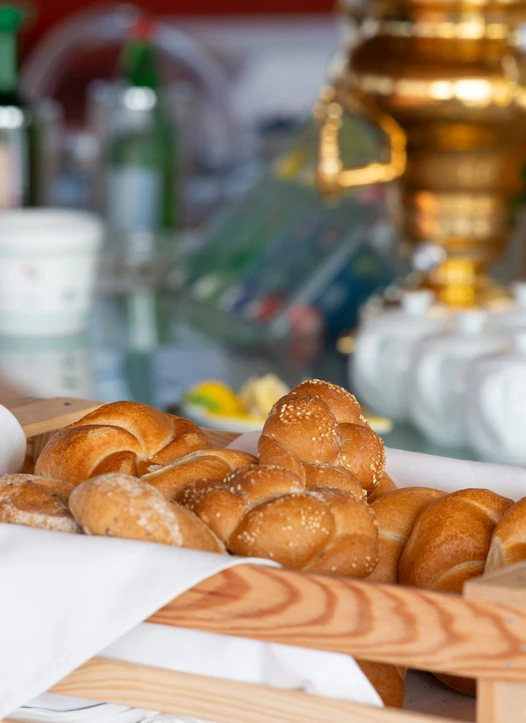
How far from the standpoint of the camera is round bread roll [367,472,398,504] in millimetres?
786

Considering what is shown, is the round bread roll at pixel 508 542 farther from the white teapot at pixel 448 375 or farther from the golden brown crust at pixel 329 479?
the white teapot at pixel 448 375

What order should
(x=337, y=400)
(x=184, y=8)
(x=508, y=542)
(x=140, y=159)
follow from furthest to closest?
(x=184, y=8)
(x=140, y=159)
(x=337, y=400)
(x=508, y=542)

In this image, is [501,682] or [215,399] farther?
[215,399]

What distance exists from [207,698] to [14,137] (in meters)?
1.61

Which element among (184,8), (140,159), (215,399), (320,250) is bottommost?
(215,399)

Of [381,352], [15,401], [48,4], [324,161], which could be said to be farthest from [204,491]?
[48,4]

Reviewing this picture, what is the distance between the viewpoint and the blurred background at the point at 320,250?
4.70ft

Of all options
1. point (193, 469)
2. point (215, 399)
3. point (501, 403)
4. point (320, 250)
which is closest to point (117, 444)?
point (193, 469)

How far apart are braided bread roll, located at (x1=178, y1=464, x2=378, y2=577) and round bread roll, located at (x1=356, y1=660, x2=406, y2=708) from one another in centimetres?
5

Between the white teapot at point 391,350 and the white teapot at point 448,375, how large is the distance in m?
0.06

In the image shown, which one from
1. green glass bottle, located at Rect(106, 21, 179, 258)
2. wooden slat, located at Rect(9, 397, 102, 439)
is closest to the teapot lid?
wooden slat, located at Rect(9, 397, 102, 439)

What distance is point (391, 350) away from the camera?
4.71 ft

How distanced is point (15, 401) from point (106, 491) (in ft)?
1.18

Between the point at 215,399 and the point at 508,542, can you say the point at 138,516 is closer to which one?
the point at 508,542
